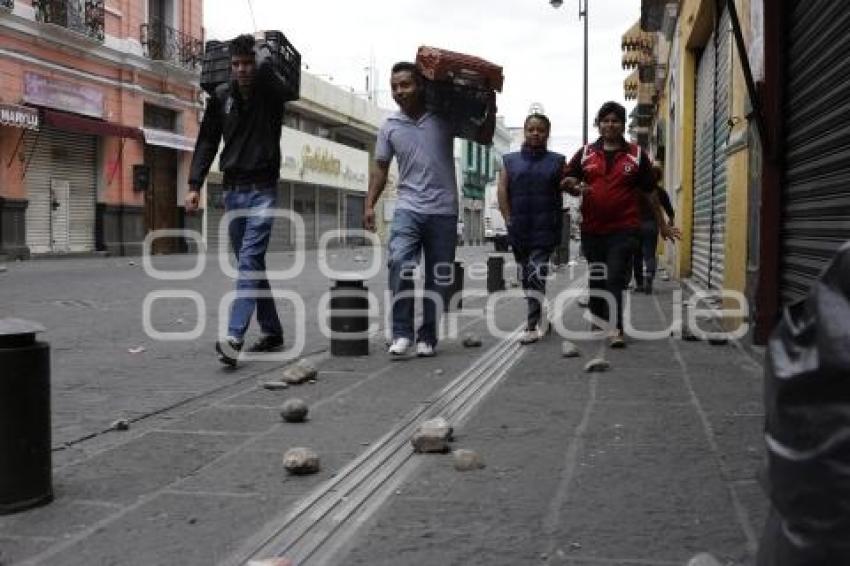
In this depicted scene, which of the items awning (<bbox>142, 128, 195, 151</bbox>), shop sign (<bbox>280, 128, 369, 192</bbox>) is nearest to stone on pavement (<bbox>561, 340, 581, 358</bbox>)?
awning (<bbox>142, 128, 195, 151</bbox>)

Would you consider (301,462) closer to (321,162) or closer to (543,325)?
(543,325)

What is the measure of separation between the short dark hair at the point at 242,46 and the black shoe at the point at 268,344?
1811 millimetres

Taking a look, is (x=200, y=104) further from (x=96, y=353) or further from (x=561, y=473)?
(x=561, y=473)

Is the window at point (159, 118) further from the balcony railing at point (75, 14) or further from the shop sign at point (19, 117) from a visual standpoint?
the shop sign at point (19, 117)

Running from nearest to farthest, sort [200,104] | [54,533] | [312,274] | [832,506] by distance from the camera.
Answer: [832,506]
[54,533]
[312,274]
[200,104]

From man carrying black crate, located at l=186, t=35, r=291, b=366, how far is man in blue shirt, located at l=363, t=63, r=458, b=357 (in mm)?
704

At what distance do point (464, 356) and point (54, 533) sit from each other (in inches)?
150

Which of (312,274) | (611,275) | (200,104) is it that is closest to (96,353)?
(611,275)

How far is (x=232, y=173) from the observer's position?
5836 millimetres

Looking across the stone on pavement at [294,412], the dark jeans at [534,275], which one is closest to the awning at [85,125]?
the dark jeans at [534,275]

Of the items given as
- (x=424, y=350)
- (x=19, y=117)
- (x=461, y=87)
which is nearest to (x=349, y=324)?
(x=424, y=350)

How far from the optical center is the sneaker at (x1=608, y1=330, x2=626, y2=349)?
6520mm

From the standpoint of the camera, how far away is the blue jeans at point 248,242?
5633mm

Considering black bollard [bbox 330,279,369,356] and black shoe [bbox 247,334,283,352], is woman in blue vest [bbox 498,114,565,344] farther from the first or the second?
black shoe [bbox 247,334,283,352]
